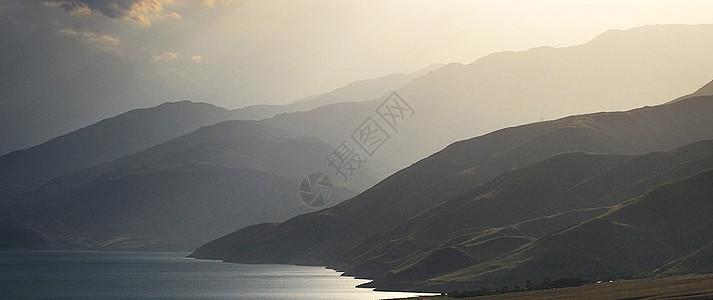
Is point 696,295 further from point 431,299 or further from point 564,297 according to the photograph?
point 431,299

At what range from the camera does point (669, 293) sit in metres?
121

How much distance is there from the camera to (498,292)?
17588 cm

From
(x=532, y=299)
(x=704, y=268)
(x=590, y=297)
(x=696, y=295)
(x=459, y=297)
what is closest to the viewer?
(x=696, y=295)

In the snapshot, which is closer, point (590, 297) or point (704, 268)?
point (590, 297)

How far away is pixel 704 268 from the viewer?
198250 mm

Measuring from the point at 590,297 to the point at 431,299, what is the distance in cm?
4390

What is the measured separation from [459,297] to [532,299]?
27777 millimetres

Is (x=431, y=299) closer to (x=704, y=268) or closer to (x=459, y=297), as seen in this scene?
(x=459, y=297)

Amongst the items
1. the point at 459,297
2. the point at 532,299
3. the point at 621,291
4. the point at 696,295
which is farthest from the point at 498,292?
the point at 696,295

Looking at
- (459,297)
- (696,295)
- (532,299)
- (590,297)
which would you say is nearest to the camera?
(696,295)

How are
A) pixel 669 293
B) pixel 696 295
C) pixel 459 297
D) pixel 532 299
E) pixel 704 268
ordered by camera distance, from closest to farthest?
pixel 696 295 → pixel 669 293 → pixel 532 299 → pixel 459 297 → pixel 704 268

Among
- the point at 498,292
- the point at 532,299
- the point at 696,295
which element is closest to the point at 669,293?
the point at 696,295

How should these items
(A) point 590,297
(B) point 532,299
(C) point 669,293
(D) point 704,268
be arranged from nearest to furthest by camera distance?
(C) point 669,293, (A) point 590,297, (B) point 532,299, (D) point 704,268

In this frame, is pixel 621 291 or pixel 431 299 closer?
pixel 621 291
